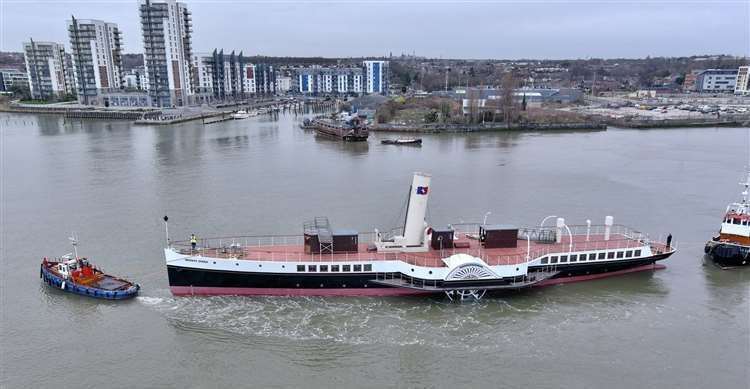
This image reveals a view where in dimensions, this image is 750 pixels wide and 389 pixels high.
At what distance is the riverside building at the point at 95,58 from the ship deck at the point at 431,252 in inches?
3223

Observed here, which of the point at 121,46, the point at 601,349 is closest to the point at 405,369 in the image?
the point at 601,349

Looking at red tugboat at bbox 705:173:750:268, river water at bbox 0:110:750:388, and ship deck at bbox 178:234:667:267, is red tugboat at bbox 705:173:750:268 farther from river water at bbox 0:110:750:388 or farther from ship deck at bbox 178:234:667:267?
ship deck at bbox 178:234:667:267

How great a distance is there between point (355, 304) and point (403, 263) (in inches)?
77.9

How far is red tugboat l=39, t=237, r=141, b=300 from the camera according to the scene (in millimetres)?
14773

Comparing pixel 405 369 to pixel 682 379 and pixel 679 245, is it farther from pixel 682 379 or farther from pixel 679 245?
pixel 679 245

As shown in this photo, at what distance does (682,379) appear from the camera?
37.3 ft

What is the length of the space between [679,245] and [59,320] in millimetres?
22693

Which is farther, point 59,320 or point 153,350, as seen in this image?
point 59,320

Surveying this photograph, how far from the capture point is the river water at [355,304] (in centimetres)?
1172

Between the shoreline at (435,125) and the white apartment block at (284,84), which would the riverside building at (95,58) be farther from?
the white apartment block at (284,84)

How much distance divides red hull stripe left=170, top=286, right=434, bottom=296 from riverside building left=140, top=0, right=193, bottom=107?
2747 inches

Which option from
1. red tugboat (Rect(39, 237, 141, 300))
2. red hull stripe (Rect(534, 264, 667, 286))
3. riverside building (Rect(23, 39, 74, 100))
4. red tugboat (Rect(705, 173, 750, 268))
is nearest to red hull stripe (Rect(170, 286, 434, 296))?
red tugboat (Rect(39, 237, 141, 300))

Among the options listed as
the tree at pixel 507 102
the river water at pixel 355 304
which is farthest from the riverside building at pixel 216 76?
the river water at pixel 355 304

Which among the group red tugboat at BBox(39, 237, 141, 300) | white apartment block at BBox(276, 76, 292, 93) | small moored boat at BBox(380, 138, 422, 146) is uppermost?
white apartment block at BBox(276, 76, 292, 93)
